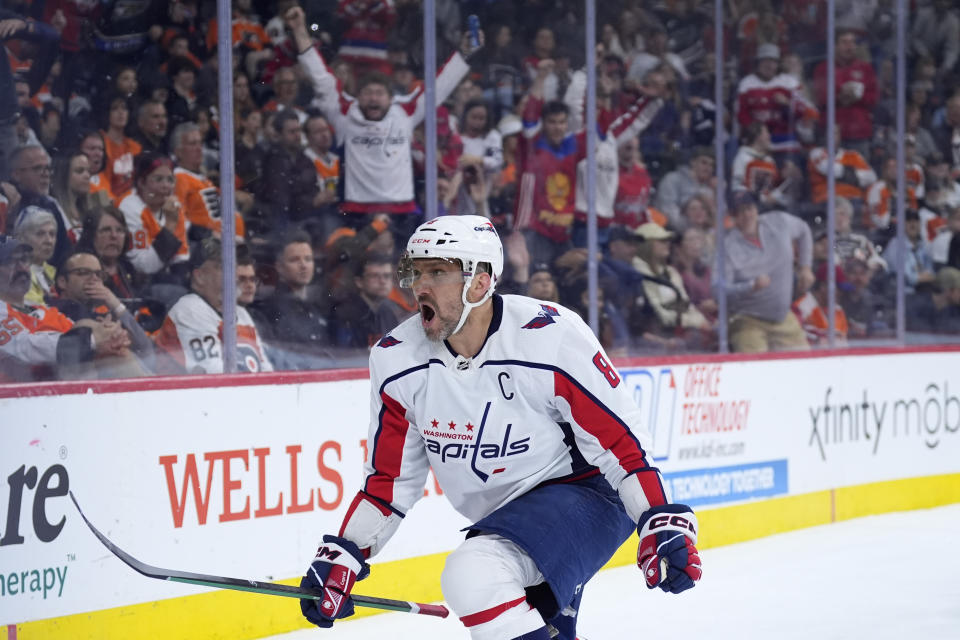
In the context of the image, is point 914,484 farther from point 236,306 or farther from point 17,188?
point 17,188

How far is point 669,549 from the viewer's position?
231cm

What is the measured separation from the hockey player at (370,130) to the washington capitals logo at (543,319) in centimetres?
216

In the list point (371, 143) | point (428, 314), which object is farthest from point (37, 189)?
point (428, 314)

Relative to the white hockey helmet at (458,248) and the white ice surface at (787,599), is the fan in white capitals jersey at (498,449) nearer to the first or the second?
the white hockey helmet at (458,248)

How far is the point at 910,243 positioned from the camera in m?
7.10

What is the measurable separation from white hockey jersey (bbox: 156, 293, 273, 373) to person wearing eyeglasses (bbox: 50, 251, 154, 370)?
0.25ft

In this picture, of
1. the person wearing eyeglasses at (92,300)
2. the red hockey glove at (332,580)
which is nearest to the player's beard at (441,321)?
the red hockey glove at (332,580)

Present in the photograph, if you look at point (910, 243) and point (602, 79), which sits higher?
point (602, 79)

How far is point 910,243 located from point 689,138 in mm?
1690

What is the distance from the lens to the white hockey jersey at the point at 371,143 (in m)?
4.66

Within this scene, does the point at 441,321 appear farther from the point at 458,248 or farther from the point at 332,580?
the point at 332,580

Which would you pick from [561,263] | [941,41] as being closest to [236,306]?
[561,263]

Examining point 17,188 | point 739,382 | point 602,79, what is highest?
point 602,79

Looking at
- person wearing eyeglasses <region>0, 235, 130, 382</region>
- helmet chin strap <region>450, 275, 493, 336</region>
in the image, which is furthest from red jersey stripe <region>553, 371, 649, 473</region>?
person wearing eyeglasses <region>0, 235, 130, 382</region>
